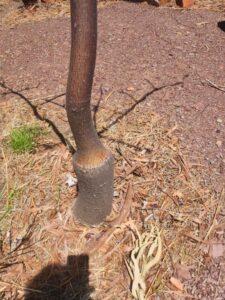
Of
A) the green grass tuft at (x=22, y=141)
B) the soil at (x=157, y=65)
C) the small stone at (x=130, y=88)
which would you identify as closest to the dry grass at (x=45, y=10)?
the soil at (x=157, y=65)

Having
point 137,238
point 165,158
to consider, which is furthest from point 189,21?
point 137,238

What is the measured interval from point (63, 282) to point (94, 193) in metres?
0.52

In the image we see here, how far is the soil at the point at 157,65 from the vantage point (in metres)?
2.88

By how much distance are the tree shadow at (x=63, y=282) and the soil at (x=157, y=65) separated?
1.99ft

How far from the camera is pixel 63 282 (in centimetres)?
217

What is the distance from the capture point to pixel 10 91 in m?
3.51

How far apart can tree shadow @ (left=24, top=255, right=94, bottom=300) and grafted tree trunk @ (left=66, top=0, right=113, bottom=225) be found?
0.93 feet

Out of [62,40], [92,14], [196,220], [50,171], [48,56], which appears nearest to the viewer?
[92,14]

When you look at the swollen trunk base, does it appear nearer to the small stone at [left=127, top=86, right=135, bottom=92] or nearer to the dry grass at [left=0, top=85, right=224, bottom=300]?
the dry grass at [left=0, top=85, right=224, bottom=300]

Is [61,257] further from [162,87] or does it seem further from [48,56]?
[48,56]

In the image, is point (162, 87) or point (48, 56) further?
point (48, 56)

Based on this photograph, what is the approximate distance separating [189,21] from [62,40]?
57.2 inches

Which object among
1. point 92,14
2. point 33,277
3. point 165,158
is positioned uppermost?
point 92,14

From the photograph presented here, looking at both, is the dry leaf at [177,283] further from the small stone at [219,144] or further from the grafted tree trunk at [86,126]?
the small stone at [219,144]
